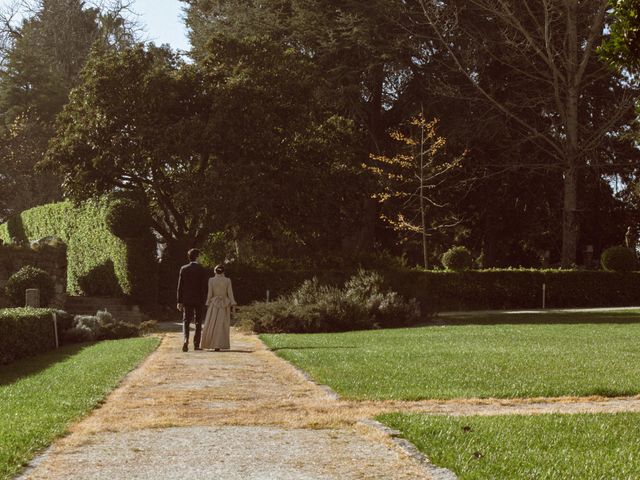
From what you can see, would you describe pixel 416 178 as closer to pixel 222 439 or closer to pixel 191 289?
A: pixel 191 289

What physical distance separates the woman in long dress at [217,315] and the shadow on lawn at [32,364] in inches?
103

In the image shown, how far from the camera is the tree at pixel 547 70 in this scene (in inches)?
1518

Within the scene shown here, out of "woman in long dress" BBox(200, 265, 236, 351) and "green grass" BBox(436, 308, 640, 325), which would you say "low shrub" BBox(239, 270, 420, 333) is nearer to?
"green grass" BBox(436, 308, 640, 325)

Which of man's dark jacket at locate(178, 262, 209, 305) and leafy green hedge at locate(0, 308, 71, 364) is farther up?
man's dark jacket at locate(178, 262, 209, 305)

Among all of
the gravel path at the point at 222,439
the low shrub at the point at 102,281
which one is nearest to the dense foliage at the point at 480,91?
the low shrub at the point at 102,281

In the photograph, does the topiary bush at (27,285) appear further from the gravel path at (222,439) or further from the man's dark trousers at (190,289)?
the gravel path at (222,439)

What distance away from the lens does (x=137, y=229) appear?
29.9 metres

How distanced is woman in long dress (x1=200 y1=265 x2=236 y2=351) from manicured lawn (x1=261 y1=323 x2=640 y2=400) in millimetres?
1076

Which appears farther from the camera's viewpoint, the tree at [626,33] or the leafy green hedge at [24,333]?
the leafy green hedge at [24,333]

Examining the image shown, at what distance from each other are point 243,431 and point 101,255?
24865 millimetres

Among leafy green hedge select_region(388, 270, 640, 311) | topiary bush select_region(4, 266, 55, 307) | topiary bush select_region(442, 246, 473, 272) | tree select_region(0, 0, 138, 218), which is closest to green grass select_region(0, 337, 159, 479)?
topiary bush select_region(4, 266, 55, 307)

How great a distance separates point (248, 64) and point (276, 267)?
729 centimetres

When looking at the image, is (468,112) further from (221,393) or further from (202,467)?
(202,467)

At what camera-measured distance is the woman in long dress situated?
1753 cm
